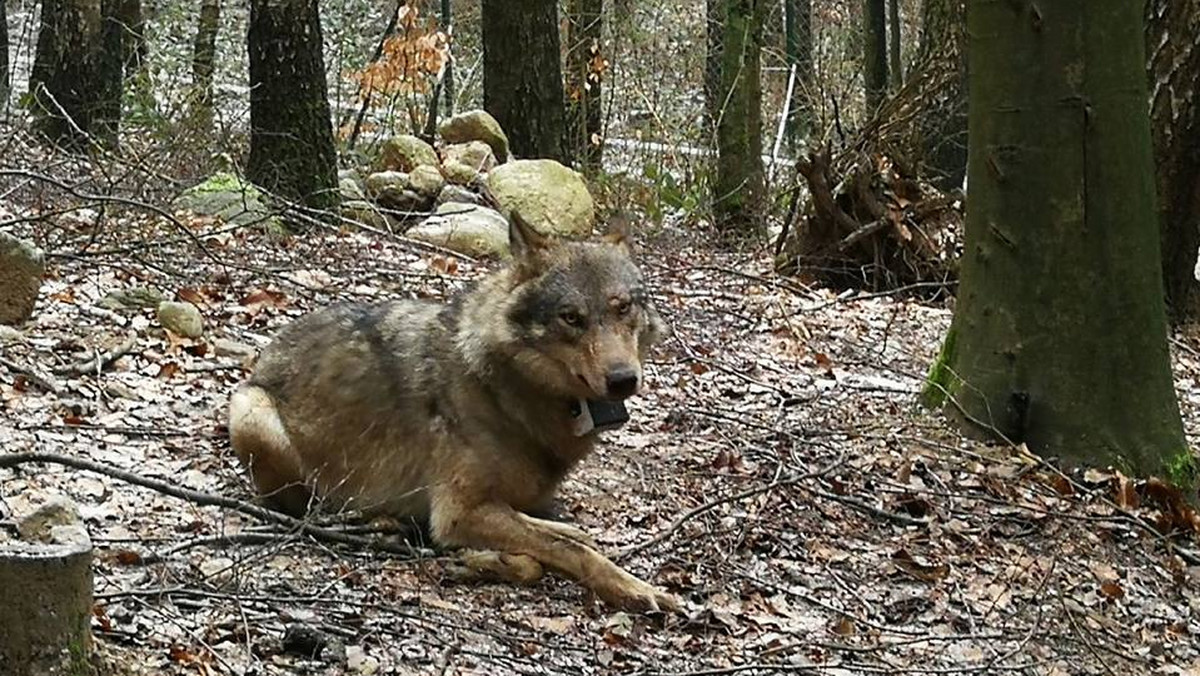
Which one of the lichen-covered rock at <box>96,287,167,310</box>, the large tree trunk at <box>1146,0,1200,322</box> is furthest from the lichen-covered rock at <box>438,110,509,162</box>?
the lichen-covered rock at <box>96,287,167,310</box>

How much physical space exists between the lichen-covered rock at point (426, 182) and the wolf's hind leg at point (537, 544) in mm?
8245

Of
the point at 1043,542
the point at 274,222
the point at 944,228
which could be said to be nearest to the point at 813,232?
the point at 944,228

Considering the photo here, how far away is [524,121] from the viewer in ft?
49.4

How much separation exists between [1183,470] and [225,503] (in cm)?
430

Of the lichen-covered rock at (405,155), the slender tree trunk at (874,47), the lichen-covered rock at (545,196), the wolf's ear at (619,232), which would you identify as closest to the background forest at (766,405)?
the lichen-covered rock at (545,196)

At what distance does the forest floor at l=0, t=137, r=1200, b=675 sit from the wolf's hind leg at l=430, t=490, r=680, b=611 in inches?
3.2

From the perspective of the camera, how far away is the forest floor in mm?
4574

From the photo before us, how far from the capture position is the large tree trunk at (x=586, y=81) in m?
16.8

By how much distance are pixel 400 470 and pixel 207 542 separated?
0.90 meters

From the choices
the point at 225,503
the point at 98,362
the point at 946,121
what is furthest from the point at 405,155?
the point at 225,503

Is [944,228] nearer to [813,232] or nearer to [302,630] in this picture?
[813,232]

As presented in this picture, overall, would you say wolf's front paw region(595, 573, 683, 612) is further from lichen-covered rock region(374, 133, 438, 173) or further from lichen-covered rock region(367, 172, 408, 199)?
lichen-covered rock region(374, 133, 438, 173)

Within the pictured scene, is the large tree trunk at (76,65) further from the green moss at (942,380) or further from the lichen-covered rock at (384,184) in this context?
the green moss at (942,380)

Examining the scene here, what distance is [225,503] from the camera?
5145 millimetres
